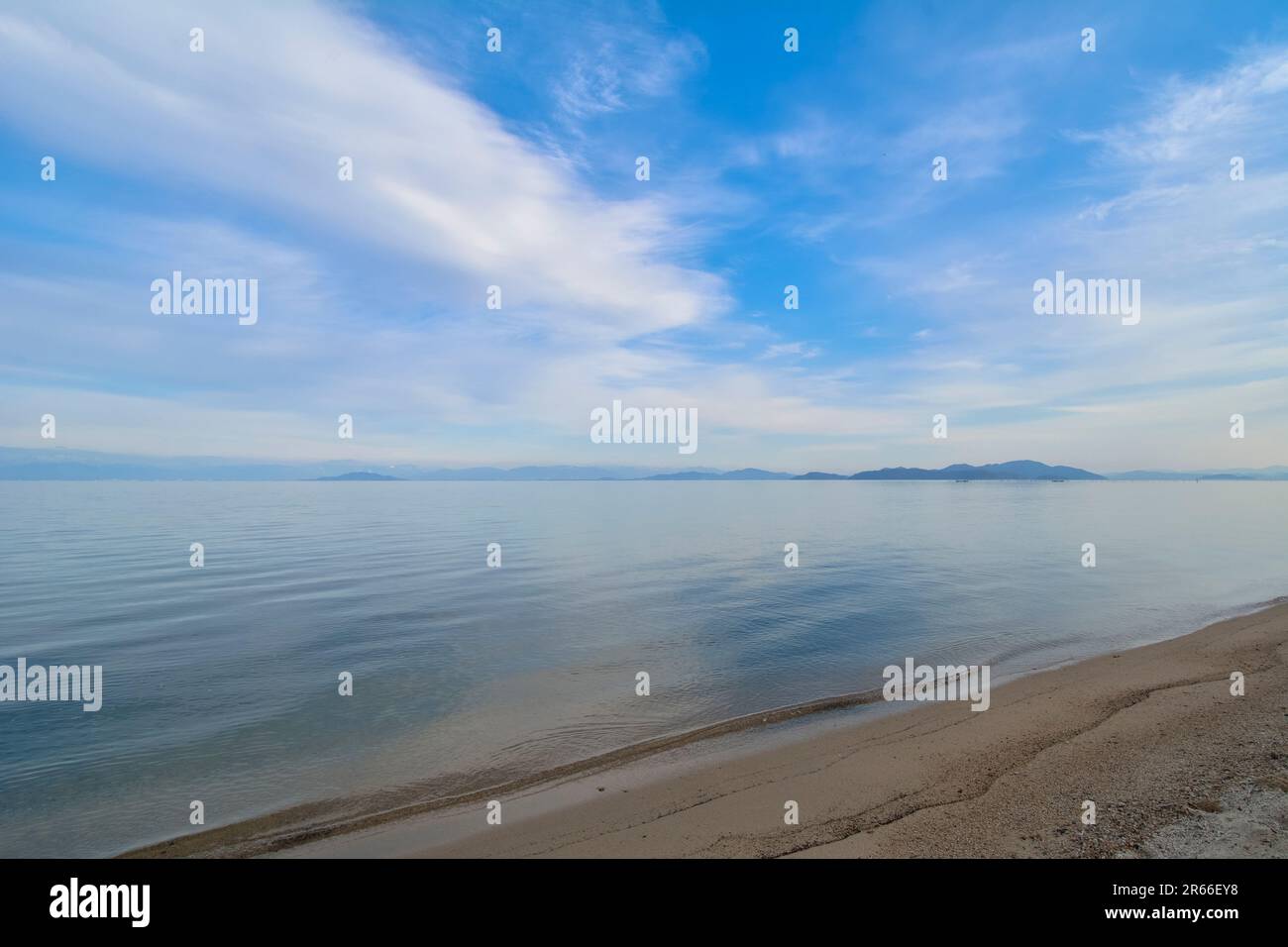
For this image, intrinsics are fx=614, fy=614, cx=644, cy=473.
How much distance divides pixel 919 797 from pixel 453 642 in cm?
1619

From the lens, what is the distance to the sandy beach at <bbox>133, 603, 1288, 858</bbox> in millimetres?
7926

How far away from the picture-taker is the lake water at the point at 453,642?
12.2 meters

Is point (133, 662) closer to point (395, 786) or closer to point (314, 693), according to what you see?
point (314, 693)

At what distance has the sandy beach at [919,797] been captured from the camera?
7.93 metres

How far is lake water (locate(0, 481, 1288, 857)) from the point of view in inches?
481

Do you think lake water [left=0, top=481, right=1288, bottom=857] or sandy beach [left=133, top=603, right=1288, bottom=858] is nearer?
sandy beach [left=133, top=603, right=1288, bottom=858]

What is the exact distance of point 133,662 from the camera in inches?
739

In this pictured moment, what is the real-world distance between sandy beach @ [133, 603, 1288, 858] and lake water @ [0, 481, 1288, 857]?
168 cm

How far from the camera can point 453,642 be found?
70.2 ft

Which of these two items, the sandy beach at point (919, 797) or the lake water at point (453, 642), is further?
the lake water at point (453, 642)

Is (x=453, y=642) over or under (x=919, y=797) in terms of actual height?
under

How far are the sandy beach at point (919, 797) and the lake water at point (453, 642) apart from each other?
1.68m

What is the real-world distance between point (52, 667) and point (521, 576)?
2005cm

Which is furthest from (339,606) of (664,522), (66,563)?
(664,522)
